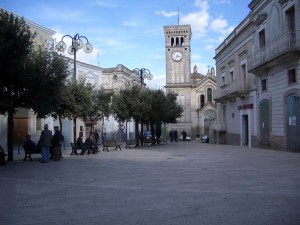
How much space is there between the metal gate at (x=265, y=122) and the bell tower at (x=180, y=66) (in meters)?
42.5

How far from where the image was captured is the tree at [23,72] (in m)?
13.8

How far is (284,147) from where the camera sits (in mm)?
21375

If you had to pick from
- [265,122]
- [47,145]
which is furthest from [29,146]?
[265,122]

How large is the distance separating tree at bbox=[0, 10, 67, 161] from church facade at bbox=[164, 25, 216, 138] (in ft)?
171

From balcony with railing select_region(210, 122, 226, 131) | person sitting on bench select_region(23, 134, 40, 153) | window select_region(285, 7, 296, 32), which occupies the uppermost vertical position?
window select_region(285, 7, 296, 32)

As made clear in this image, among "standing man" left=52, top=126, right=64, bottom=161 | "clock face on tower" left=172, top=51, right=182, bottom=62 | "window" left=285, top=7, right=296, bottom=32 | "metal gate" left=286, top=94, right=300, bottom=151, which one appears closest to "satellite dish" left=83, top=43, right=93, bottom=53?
"standing man" left=52, top=126, right=64, bottom=161

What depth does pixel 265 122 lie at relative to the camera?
81.3 feet

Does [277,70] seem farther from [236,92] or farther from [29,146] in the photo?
[29,146]

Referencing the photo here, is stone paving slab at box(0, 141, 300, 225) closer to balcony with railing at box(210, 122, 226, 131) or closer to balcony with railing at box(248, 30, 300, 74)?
balcony with railing at box(248, 30, 300, 74)

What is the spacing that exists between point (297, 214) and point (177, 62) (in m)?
66.5

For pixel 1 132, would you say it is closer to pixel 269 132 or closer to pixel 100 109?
pixel 100 109

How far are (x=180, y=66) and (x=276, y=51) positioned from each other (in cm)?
5078

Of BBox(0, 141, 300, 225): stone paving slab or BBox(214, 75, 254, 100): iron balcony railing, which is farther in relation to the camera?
BBox(214, 75, 254, 100): iron balcony railing

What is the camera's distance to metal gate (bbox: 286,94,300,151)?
19.7m
